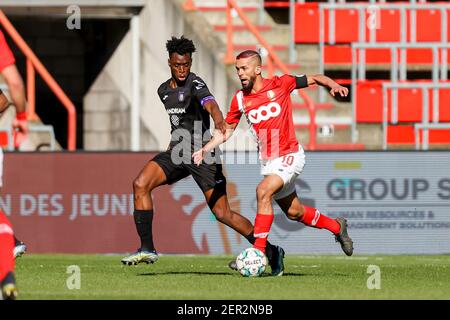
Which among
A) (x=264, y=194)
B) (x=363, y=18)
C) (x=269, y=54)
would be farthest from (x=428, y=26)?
(x=264, y=194)

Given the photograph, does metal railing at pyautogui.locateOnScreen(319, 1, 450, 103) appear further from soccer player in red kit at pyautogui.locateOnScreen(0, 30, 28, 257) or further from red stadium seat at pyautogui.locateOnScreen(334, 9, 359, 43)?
soccer player in red kit at pyautogui.locateOnScreen(0, 30, 28, 257)

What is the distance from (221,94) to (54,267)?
25.9 ft

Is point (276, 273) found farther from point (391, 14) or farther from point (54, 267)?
point (391, 14)

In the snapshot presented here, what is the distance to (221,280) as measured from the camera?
469 inches

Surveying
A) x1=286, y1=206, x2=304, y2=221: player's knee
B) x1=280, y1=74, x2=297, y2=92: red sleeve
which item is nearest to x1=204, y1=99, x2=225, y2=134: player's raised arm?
x1=280, y1=74, x2=297, y2=92: red sleeve

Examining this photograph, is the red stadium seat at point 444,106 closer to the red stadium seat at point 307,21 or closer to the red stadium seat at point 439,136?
the red stadium seat at point 439,136

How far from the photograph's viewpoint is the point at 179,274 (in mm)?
12750

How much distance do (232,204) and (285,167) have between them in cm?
525

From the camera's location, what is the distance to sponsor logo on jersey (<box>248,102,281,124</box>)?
12430 mm

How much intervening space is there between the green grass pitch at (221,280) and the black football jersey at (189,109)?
1282 mm

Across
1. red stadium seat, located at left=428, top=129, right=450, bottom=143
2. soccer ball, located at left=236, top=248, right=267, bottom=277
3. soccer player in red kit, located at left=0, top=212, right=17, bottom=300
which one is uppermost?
red stadium seat, located at left=428, top=129, right=450, bottom=143

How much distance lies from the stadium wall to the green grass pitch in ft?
5.08

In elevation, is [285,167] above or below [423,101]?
below

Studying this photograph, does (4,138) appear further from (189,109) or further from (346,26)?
(189,109)
